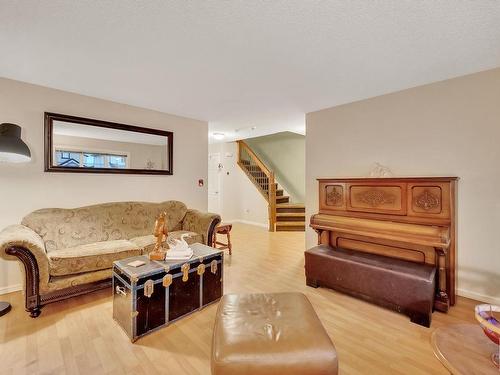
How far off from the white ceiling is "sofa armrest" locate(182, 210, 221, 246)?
5.47ft

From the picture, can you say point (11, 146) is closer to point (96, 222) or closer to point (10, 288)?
point (96, 222)

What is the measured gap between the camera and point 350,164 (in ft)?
11.2

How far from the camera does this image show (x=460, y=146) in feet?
8.42

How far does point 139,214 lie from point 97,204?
1.76 ft

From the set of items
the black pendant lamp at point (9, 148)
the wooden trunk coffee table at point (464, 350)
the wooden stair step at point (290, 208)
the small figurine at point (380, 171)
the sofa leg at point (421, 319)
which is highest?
the black pendant lamp at point (9, 148)

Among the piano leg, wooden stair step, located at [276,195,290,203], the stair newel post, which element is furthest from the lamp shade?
wooden stair step, located at [276,195,290,203]

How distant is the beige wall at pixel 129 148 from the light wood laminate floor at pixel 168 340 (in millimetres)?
1803

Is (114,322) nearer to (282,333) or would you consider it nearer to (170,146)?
(282,333)

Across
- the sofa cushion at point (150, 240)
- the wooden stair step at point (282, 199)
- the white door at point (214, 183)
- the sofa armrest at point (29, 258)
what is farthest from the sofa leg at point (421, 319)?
the white door at point (214, 183)

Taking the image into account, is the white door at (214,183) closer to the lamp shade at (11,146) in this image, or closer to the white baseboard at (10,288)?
the white baseboard at (10,288)

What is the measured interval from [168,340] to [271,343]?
106 cm

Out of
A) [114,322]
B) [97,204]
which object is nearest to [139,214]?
[97,204]

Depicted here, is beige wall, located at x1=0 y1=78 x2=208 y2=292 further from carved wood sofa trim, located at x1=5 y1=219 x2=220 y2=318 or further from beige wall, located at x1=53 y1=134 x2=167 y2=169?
carved wood sofa trim, located at x1=5 y1=219 x2=220 y2=318

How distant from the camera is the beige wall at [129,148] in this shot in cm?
308
